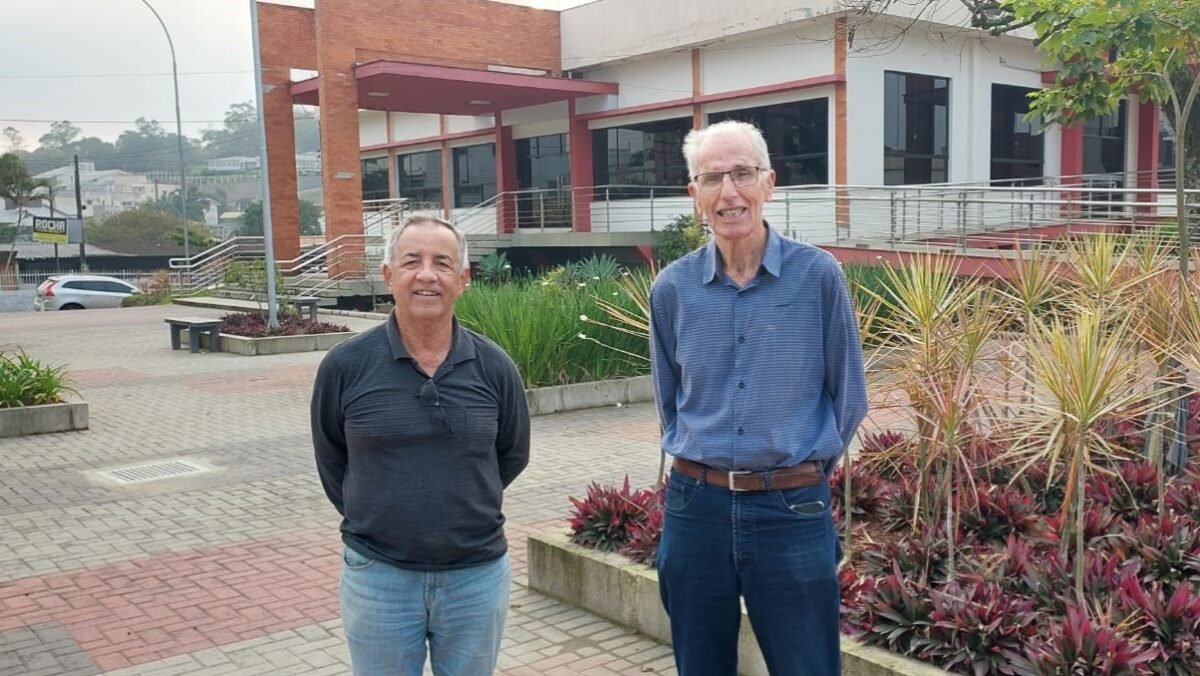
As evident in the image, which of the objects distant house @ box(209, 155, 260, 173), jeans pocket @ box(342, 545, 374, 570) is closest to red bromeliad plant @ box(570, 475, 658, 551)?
jeans pocket @ box(342, 545, 374, 570)

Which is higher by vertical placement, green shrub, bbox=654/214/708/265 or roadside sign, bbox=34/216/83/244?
roadside sign, bbox=34/216/83/244

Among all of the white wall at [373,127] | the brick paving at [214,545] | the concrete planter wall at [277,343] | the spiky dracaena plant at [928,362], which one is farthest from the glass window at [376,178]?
the spiky dracaena plant at [928,362]

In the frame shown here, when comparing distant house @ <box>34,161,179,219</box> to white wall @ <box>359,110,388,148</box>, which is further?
distant house @ <box>34,161,179,219</box>

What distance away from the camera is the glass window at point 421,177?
3622cm

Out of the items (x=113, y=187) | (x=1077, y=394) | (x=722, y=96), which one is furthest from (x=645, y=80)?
(x=113, y=187)

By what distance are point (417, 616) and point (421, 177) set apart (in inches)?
1389

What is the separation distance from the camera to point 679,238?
80.7ft

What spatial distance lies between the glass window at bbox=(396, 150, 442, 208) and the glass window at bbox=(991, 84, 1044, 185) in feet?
58.8

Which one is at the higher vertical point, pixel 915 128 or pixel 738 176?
pixel 915 128

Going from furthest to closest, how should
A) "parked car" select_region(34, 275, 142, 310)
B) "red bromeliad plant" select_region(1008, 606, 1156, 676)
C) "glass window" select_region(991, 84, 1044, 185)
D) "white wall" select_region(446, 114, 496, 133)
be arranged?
"white wall" select_region(446, 114, 496, 133)
"parked car" select_region(34, 275, 142, 310)
"glass window" select_region(991, 84, 1044, 185)
"red bromeliad plant" select_region(1008, 606, 1156, 676)

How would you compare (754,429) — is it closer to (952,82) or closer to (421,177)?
(952,82)

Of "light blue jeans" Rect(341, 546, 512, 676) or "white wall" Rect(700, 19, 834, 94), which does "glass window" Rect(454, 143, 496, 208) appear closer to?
"white wall" Rect(700, 19, 834, 94)

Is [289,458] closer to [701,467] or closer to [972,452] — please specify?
[972,452]

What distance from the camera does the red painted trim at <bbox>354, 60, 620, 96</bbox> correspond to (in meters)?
24.8
